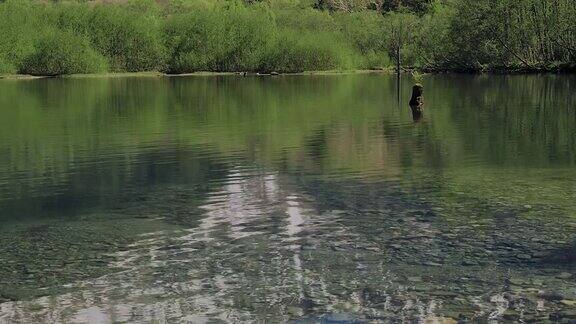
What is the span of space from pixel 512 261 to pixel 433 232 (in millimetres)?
2597

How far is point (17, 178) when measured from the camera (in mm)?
25141

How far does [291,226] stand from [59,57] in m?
136

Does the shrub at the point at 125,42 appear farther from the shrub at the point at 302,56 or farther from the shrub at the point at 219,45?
the shrub at the point at 302,56

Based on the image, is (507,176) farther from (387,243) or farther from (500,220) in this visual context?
(387,243)

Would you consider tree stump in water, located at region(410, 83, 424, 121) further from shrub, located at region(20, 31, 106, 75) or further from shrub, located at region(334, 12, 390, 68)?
shrub, located at region(334, 12, 390, 68)

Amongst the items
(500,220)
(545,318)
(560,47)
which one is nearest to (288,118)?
(500,220)

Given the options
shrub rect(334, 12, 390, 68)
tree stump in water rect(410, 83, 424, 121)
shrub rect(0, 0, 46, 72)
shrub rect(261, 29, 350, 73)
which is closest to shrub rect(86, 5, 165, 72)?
shrub rect(0, 0, 46, 72)

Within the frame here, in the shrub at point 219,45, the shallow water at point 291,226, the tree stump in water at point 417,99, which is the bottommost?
the shallow water at point 291,226

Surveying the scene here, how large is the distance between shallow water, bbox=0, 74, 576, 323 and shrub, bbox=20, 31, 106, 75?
111843mm

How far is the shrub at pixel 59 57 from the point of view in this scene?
5679 inches

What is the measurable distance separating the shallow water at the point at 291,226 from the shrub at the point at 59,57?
112 metres

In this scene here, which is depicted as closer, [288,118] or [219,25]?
[288,118]

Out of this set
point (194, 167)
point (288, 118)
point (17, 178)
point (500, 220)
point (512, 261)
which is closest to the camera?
point (512, 261)

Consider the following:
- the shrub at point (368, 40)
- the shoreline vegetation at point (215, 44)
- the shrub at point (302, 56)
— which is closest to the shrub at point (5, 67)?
the shoreline vegetation at point (215, 44)
